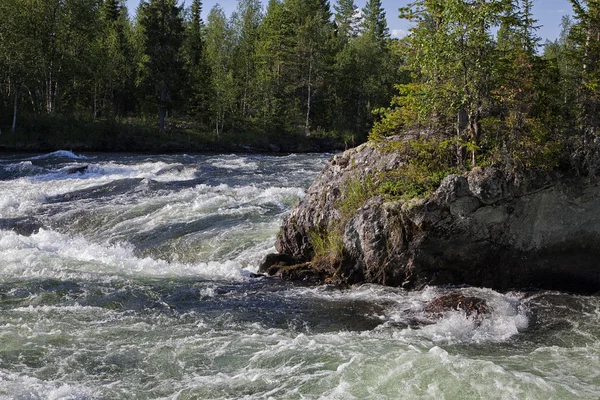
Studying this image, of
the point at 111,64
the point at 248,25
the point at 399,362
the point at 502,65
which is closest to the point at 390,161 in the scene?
the point at 502,65

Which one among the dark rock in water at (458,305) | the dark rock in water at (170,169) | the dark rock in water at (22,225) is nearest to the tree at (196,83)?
the dark rock in water at (170,169)

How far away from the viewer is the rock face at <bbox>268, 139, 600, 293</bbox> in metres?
10.9

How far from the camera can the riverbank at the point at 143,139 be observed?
41312 millimetres

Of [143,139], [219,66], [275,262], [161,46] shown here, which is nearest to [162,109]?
[143,139]

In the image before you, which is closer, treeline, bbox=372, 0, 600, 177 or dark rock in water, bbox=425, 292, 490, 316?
dark rock in water, bbox=425, 292, 490, 316

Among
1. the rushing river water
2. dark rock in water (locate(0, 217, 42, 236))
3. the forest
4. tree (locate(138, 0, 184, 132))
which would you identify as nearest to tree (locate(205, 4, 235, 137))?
the forest

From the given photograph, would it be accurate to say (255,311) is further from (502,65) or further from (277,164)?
(277,164)

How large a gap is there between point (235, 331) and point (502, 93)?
7449 mm

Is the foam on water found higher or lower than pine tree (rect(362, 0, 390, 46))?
lower

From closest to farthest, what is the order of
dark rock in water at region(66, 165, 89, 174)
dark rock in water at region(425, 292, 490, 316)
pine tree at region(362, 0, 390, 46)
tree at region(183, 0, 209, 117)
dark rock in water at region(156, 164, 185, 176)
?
dark rock in water at region(425, 292, 490, 316) < dark rock in water at region(156, 164, 185, 176) < dark rock in water at region(66, 165, 89, 174) < tree at region(183, 0, 209, 117) < pine tree at region(362, 0, 390, 46)

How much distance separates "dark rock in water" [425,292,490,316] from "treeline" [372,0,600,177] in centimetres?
279

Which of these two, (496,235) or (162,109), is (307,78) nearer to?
(162,109)

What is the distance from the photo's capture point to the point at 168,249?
580 inches

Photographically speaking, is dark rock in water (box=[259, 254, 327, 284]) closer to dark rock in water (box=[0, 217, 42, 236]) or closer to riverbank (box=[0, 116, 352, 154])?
dark rock in water (box=[0, 217, 42, 236])
